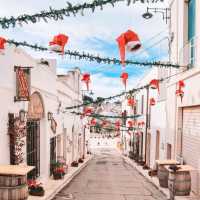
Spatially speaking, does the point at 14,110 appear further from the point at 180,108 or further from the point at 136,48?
the point at 180,108

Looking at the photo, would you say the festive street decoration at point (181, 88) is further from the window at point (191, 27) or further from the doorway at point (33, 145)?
Answer: the doorway at point (33, 145)

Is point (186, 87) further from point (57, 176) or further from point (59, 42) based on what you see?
point (59, 42)

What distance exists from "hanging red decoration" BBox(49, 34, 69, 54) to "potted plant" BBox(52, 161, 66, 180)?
1069 centimetres

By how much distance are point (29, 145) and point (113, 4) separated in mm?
10187

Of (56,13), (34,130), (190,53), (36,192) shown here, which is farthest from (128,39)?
(34,130)

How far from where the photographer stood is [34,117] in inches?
580

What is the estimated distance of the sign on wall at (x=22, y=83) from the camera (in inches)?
461

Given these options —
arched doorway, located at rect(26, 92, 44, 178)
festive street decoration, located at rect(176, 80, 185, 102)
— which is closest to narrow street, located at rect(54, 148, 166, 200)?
arched doorway, located at rect(26, 92, 44, 178)

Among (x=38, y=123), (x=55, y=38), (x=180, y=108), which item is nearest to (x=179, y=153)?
(x=180, y=108)

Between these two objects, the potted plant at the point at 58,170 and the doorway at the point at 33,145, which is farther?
A: the potted plant at the point at 58,170

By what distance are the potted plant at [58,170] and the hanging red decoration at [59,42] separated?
35.1 feet

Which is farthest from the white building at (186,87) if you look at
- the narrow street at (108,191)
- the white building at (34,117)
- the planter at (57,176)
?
the white building at (34,117)

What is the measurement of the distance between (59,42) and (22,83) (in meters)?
5.10

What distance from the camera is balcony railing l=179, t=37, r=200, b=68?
43.0 feet
